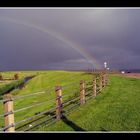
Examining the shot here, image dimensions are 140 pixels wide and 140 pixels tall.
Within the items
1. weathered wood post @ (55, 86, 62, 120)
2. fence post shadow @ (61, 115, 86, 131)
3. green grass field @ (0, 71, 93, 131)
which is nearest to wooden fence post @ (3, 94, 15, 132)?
green grass field @ (0, 71, 93, 131)

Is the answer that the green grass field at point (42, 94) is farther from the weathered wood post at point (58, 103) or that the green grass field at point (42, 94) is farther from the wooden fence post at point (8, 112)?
the wooden fence post at point (8, 112)

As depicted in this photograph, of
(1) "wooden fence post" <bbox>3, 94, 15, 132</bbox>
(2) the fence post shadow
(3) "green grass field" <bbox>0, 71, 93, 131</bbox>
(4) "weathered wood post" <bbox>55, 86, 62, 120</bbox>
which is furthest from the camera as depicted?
(3) "green grass field" <bbox>0, 71, 93, 131</bbox>

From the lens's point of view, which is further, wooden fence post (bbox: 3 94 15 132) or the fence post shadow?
the fence post shadow

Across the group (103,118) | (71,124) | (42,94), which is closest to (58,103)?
(71,124)

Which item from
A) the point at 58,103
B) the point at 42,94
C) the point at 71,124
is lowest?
the point at 42,94


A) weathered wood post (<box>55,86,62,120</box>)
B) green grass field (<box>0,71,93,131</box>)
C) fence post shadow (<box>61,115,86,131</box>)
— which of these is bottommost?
green grass field (<box>0,71,93,131</box>)

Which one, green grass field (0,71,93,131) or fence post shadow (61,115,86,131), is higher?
fence post shadow (61,115,86,131)

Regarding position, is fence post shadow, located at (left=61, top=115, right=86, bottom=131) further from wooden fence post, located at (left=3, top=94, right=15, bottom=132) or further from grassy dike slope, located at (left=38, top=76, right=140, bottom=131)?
wooden fence post, located at (left=3, top=94, right=15, bottom=132)

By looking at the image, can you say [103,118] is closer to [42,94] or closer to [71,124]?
[71,124]

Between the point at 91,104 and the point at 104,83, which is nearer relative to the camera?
the point at 91,104
